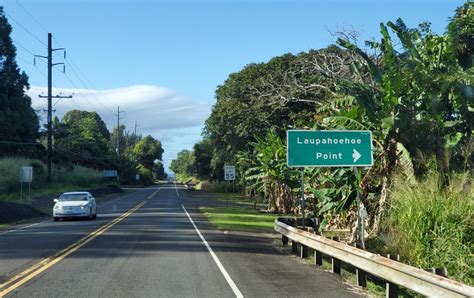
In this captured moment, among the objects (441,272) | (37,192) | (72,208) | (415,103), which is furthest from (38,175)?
(441,272)

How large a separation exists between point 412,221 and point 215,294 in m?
5.05

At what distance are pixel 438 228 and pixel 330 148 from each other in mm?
3965

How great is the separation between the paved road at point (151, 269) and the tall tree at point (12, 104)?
4628 cm

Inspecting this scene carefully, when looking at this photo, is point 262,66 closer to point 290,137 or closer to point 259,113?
point 259,113

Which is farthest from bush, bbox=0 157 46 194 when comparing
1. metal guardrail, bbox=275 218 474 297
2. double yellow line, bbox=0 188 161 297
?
metal guardrail, bbox=275 218 474 297

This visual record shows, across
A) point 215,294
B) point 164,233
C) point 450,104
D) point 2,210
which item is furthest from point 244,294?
point 2,210

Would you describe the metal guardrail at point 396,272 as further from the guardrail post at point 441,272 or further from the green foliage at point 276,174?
the green foliage at point 276,174

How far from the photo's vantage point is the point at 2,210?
29.9 meters

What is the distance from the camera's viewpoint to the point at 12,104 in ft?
206

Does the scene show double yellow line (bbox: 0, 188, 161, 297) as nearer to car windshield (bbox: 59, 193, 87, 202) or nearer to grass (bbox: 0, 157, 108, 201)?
car windshield (bbox: 59, 193, 87, 202)

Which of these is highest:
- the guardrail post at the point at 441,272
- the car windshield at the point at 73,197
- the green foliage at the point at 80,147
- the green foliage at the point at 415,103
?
the green foliage at the point at 80,147

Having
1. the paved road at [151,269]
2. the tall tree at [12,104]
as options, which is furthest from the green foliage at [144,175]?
the paved road at [151,269]

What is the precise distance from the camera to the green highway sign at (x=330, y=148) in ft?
46.1

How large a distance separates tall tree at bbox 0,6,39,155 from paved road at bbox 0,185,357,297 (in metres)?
46.3
